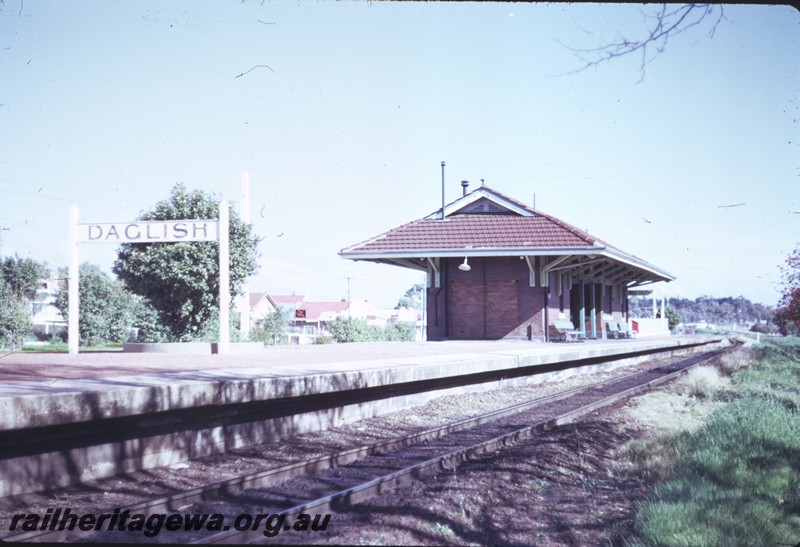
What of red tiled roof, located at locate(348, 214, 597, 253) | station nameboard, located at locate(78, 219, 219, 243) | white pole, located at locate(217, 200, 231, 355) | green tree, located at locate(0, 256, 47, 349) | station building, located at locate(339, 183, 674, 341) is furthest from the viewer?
station building, located at locate(339, 183, 674, 341)

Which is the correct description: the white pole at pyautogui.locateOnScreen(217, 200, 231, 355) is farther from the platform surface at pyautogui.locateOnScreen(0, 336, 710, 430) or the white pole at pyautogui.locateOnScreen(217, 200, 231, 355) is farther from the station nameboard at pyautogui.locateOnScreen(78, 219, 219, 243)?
the platform surface at pyautogui.locateOnScreen(0, 336, 710, 430)

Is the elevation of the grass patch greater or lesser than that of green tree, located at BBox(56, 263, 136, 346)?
lesser

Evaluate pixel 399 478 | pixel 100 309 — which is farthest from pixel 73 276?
pixel 100 309

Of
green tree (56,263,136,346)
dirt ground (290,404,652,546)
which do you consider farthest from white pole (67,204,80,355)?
green tree (56,263,136,346)

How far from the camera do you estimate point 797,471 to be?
20.4 feet

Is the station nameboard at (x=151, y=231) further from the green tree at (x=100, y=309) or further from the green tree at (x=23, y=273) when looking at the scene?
the green tree at (x=100, y=309)

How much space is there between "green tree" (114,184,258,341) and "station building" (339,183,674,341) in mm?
4325

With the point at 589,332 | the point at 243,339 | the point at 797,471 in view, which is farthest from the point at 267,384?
the point at 589,332

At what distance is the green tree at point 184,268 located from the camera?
1861 centimetres

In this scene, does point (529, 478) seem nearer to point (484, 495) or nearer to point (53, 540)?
point (484, 495)

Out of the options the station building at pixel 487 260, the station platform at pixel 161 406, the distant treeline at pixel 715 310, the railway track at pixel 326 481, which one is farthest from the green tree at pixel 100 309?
the distant treeline at pixel 715 310

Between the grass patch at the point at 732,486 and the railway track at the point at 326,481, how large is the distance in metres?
2.11

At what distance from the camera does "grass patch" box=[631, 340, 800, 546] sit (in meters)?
4.57

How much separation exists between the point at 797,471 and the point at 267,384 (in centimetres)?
549
